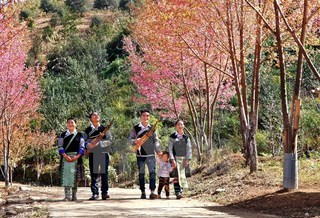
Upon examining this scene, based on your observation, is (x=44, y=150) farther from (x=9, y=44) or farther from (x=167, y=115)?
(x=9, y=44)

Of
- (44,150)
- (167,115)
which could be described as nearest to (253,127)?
(167,115)

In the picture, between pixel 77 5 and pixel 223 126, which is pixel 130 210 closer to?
pixel 223 126

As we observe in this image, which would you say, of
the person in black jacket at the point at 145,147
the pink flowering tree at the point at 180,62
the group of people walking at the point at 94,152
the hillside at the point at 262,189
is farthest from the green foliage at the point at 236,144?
the person in black jacket at the point at 145,147

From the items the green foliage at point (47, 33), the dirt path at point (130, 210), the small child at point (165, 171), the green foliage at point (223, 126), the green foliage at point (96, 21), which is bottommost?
the dirt path at point (130, 210)

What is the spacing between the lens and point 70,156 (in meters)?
7.60

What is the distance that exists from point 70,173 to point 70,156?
10.7 inches

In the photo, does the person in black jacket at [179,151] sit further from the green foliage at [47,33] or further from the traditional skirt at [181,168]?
the green foliage at [47,33]

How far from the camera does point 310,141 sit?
14469mm

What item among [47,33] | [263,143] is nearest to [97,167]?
[263,143]

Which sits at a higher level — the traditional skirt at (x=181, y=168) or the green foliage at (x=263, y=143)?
the green foliage at (x=263, y=143)

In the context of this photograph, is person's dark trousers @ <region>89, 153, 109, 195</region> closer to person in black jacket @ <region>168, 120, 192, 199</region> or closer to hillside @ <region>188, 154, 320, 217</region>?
person in black jacket @ <region>168, 120, 192, 199</region>

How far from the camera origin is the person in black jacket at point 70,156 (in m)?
7.54

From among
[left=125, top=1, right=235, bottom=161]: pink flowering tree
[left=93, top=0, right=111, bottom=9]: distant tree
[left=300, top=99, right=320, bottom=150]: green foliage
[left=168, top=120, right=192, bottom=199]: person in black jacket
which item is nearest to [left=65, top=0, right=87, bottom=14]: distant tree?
[left=93, top=0, right=111, bottom=9]: distant tree

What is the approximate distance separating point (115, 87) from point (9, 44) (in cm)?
1614
